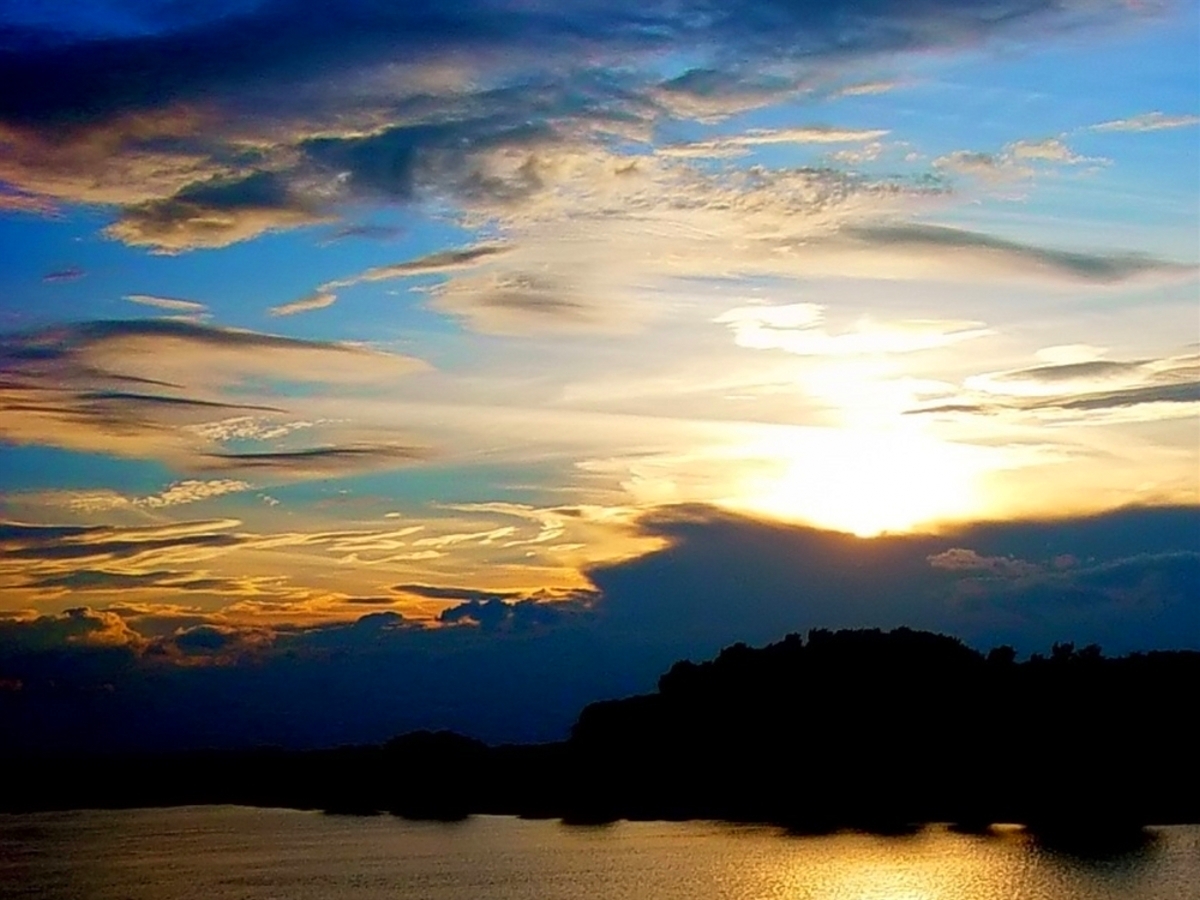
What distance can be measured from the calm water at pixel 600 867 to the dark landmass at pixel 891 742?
65.9ft

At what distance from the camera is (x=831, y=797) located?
167625mm

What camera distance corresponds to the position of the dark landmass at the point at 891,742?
155 meters

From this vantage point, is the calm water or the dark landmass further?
the dark landmass

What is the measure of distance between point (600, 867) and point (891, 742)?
6631 cm

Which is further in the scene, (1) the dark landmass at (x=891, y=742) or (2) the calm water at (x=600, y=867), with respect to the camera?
(1) the dark landmass at (x=891, y=742)

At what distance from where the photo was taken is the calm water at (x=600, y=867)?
305 ft

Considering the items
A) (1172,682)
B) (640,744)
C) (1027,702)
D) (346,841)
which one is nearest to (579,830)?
(346,841)

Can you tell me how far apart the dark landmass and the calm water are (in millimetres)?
20084

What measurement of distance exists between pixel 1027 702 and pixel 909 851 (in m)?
57.9

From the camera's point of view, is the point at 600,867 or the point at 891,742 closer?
the point at 600,867

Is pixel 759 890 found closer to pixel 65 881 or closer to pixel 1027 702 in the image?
pixel 65 881

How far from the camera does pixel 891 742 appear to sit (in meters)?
168

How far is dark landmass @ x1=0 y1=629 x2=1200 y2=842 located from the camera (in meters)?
155

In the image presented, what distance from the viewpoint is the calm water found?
93062 millimetres
